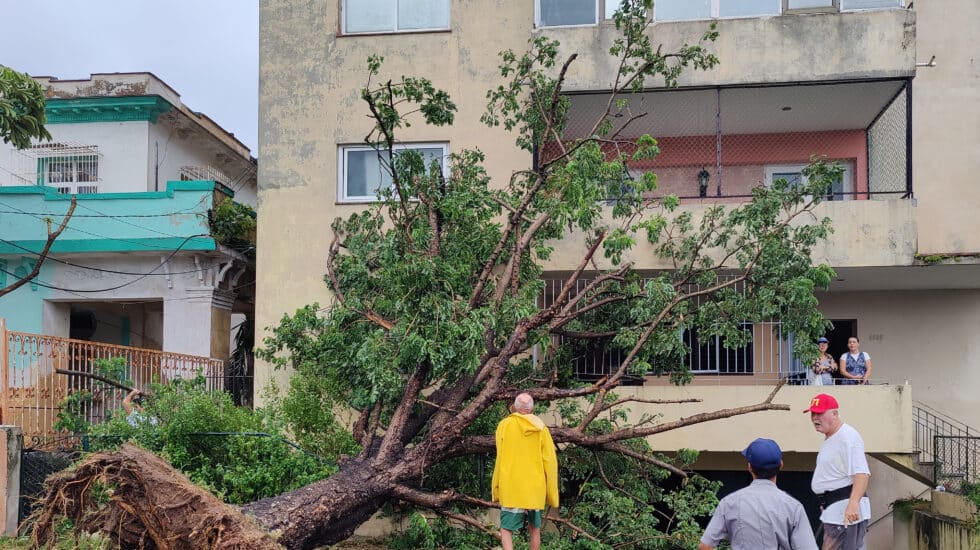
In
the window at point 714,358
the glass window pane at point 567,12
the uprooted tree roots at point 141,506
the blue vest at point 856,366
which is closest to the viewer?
the uprooted tree roots at point 141,506

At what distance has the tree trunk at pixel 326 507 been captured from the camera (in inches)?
308

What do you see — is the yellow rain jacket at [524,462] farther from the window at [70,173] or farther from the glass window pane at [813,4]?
the window at [70,173]

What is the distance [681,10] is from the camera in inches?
496

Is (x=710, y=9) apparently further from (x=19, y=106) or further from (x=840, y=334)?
(x=19, y=106)

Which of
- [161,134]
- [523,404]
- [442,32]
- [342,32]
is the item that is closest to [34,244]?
[161,134]

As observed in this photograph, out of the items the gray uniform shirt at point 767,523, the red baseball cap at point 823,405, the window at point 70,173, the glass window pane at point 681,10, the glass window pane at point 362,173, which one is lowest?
the gray uniform shirt at point 767,523

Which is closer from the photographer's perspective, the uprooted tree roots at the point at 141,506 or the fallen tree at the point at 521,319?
the uprooted tree roots at the point at 141,506

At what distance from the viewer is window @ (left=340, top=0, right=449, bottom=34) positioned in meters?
13.7

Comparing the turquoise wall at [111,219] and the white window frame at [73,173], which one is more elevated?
the white window frame at [73,173]

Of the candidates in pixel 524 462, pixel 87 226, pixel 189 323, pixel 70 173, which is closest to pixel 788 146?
pixel 524 462

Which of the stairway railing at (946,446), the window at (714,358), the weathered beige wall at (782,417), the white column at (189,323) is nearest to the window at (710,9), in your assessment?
the window at (714,358)

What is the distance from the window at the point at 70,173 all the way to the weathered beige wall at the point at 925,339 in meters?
13.1

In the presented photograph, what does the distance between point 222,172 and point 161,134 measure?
3.08 meters

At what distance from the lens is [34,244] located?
48.4 feet
